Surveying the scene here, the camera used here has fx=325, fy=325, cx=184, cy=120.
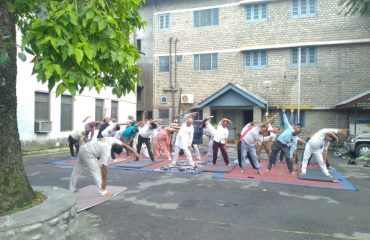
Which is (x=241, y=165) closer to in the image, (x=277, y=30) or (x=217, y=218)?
(x=217, y=218)

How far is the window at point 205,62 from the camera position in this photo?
21.1m

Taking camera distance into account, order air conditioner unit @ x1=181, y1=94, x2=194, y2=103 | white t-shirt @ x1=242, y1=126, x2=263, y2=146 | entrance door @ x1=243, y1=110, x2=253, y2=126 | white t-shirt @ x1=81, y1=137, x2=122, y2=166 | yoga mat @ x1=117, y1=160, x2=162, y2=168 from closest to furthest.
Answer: white t-shirt @ x1=81, y1=137, x2=122, y2=166
white t-shirt @ x1=242, y1=126, x2=263, y2=146
yoga mat @ x1=117, y1=160, x2=162, y2=168
entrance door @ x1=243, y1=110, x2=253, y2=126
air conditioner unit @ x1=181, y1=94, x2=194, y2=103

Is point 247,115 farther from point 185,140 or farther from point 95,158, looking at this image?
point 95,158

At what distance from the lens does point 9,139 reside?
445 cm

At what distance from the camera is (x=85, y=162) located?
265 inches

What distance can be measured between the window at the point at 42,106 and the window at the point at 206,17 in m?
10.8

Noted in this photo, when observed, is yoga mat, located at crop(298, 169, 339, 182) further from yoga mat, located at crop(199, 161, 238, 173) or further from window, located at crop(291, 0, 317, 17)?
window, located at crop(291, 0, 317, 17)

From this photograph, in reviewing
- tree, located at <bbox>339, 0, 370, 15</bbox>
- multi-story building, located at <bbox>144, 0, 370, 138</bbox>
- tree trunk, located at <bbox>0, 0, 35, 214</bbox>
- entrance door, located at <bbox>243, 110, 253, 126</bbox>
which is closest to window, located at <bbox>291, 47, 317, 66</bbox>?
multi-story building, located at <bbox>144, 0, 370, 138</bbox>

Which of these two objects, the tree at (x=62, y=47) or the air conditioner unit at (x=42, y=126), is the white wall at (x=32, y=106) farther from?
the tree at (x=62, y=47)

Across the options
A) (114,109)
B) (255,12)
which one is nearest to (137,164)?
(114,109)

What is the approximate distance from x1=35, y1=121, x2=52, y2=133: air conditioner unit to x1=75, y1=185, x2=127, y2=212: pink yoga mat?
8591 millimetres

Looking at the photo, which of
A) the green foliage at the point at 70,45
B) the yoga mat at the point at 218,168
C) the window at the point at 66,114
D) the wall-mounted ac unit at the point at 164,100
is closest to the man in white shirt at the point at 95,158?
the green foliage at the point at 70,45

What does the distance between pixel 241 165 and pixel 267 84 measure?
1078 cm

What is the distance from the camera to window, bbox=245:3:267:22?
1981 centimetres
